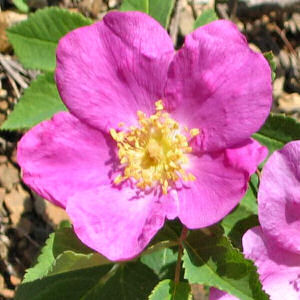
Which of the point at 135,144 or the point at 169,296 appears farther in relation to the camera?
the point at 135,144

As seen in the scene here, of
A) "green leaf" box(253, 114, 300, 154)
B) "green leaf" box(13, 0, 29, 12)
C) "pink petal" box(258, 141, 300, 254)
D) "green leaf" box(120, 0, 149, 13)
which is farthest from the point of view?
"green leaf" box(13, 0, 29, 12)

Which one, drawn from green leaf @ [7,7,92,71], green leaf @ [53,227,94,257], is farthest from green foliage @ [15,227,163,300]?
green leaf @ [7,7,92,71]

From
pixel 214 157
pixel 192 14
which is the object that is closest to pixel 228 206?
pixel 214 157

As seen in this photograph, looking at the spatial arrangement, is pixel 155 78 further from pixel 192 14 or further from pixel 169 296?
pixel 192 14

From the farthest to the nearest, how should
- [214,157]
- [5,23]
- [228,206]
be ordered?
1. [5,23]
2. [214,157]
3. [228,206]

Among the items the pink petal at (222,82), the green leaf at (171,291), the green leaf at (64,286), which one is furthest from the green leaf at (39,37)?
the green leaf at (171,291)

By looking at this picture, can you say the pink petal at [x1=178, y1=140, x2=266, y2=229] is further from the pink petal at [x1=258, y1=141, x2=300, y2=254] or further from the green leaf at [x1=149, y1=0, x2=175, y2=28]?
the green leaf at [x1=149, y1=0, x2=175, y2=28]

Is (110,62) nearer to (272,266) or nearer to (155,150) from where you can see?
(155,150)
